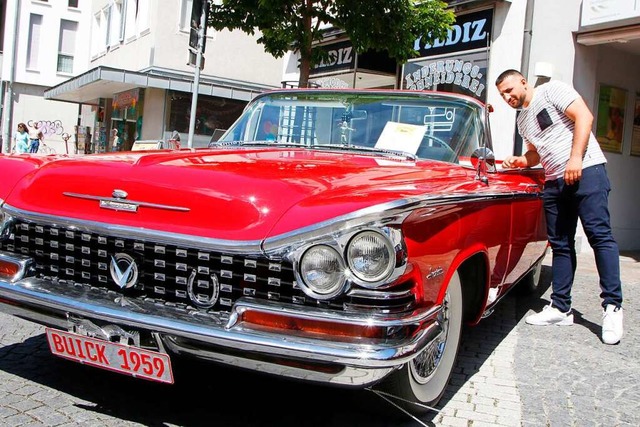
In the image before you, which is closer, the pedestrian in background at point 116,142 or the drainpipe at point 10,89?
the pedestrian in background at point 116,142

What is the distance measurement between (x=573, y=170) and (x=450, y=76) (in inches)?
282

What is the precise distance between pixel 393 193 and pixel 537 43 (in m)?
8.16

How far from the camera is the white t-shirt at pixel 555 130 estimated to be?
13.9 ft

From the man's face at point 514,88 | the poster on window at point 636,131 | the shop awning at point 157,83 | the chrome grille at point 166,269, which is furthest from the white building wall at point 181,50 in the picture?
the chrome grille at point 166,269

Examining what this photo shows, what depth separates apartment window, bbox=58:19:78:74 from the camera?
105 feet

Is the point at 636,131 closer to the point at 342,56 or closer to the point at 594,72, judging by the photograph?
the point at 594,72

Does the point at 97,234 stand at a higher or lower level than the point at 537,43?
lower

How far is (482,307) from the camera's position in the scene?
3.19 metres

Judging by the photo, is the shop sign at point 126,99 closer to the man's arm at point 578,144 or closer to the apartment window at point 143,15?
the apartment window at point 143,15

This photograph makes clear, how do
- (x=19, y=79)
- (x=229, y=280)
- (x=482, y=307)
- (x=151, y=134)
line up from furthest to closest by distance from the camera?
1. (x=19, y=79)
2. (x=151, y=134)
3. (x=482, y=307)
4. (x=229, y=280)

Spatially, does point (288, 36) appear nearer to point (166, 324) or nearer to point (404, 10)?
point (404, 10)

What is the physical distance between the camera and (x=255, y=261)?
229cm

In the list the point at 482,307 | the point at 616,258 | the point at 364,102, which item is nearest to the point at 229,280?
the point at 482,307

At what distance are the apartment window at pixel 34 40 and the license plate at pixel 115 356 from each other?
32.7m
